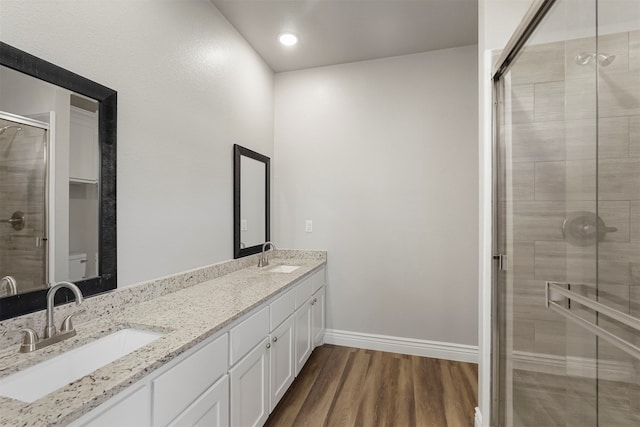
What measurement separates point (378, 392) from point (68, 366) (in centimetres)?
188

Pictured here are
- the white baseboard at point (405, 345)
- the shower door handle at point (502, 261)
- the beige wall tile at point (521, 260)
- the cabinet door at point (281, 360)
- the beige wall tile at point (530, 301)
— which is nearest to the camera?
the beige wall tile at point (530, 301)

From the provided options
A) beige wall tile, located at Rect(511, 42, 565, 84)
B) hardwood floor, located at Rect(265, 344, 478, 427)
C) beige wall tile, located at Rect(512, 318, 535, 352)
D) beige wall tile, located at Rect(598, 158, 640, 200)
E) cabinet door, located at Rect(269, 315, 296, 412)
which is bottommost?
hardwood floor, located at Rect(265, 344, 478, 427)

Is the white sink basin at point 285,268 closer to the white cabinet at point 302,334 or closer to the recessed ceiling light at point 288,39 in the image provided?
the white cabinet at point 302,334

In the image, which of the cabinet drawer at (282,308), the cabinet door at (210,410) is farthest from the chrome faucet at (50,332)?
the cabinet drawer at (282,308)

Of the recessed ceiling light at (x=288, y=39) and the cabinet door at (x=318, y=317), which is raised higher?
the recessed ceiling light at (x=288, y=39)

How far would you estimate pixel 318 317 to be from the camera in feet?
8.95

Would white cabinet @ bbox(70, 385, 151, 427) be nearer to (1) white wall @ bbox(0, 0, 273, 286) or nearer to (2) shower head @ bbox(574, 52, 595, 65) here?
(1) white wall @ bbox(0, 0, 273, 286)

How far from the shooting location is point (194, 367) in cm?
113

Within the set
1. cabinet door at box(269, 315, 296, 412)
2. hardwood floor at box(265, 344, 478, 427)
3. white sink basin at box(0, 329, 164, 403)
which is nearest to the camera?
white sink basin at box(0, 329, 164, 403)

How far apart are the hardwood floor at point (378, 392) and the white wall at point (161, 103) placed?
46.0 inches

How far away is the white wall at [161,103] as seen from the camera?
1252 mm

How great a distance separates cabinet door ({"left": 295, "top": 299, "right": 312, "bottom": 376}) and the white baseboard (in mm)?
541

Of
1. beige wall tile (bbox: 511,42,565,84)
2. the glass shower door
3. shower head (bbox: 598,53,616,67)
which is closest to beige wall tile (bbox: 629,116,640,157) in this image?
the glass shower door

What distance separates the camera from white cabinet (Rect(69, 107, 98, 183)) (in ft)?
4.10
